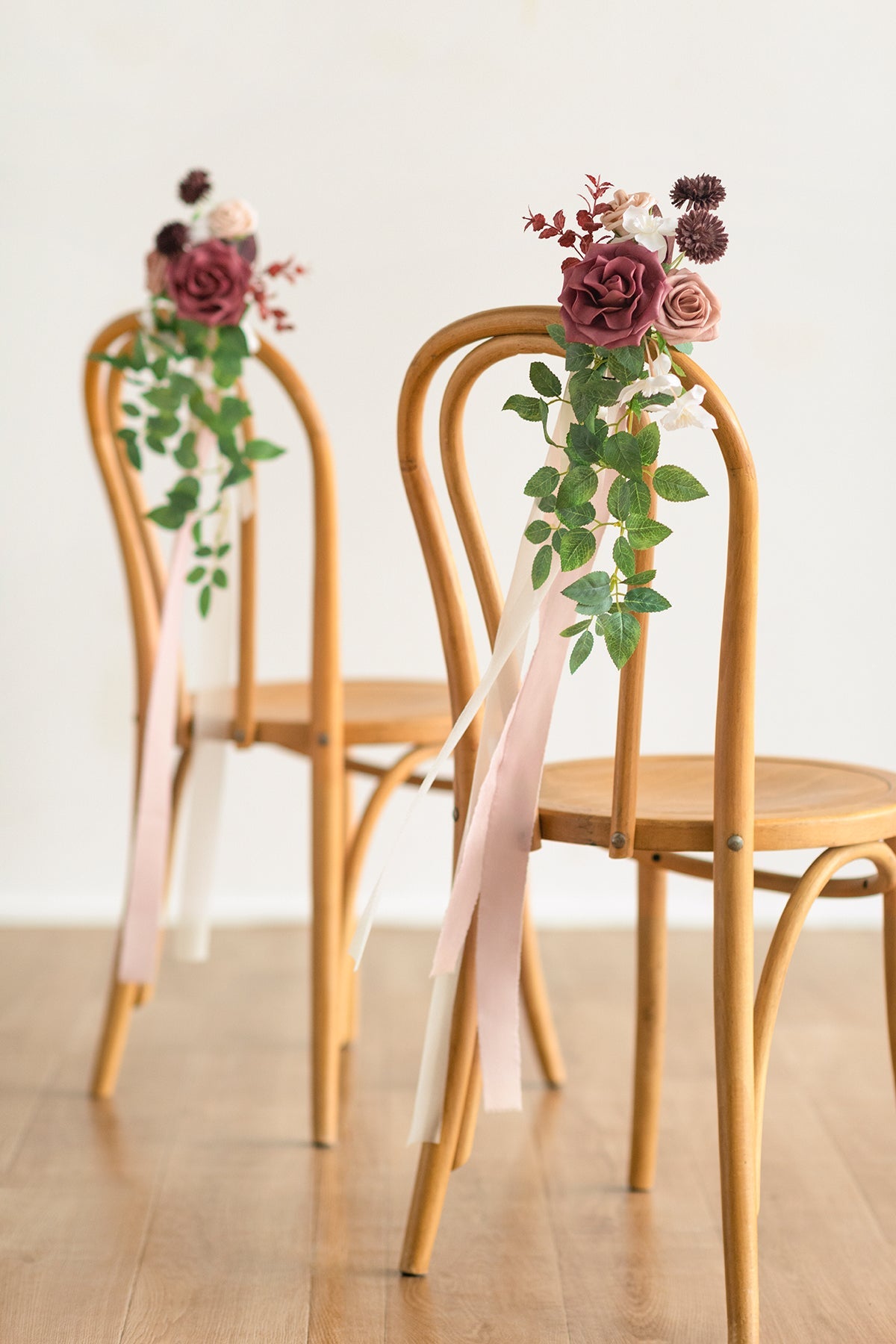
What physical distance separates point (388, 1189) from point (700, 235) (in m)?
1.04

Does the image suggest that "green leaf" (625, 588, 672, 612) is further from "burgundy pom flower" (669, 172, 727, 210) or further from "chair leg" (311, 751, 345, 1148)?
"chair leg" (311, 751, 345, 1148)

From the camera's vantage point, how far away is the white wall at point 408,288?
2.51 meters

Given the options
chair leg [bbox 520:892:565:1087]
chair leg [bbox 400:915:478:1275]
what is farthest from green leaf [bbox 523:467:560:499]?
chair leg [bbox 520:892:565:1087]

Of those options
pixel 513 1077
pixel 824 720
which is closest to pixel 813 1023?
pixel 824 720

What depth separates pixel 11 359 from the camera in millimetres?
2604

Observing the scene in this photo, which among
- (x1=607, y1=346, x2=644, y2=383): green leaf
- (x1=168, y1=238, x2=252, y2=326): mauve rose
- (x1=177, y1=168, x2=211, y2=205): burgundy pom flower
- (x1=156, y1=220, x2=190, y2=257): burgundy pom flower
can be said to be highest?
(x1=177, y1=168, x2=211, y2=205): burgundy pom flower

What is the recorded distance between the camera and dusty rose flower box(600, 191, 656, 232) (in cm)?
112

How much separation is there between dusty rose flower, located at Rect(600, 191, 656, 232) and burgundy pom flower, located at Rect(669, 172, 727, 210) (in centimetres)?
2

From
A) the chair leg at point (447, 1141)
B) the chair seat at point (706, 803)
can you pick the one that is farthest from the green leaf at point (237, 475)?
the chair leg at point (447, 1141)

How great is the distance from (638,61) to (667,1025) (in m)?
1.63

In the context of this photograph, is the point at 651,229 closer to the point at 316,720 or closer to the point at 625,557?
the point at 625,557

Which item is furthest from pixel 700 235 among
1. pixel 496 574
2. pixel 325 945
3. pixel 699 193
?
pixel 325 945

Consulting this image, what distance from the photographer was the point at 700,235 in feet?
3.58

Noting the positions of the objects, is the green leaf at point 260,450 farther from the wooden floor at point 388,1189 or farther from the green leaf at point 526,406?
the wooden floor at point 388,1189
